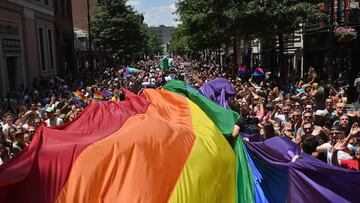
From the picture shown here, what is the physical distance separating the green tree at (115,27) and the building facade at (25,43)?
1802 centimetres

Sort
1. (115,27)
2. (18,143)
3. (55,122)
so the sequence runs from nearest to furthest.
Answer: (18,143)
(55,122)
(115,27)

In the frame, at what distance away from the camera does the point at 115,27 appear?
186 feet

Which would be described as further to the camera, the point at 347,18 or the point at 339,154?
the point at 347,18

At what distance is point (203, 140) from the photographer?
6.32m

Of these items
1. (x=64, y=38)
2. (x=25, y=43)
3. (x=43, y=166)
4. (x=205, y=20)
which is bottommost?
(x=43, y=166)

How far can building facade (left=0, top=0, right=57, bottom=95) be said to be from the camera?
2695 cm

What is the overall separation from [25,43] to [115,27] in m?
26.2

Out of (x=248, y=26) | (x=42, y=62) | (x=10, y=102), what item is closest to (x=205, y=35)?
(x=42, y=62)

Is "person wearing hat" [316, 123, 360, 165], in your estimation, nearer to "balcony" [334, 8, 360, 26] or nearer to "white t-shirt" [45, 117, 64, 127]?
"white t-shirt" [45, 117, 64, 127]

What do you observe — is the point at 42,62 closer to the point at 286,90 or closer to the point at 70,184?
the point at 286,90

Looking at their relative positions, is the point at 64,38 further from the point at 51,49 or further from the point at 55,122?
the point at 55,122

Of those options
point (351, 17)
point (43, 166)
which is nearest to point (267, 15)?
point (351, 17)

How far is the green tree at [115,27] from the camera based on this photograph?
186 feet

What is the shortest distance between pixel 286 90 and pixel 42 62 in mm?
21087
